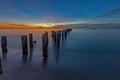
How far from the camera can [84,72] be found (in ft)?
27.6

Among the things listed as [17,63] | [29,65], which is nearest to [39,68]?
[29,65]

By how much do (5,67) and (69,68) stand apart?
379cm

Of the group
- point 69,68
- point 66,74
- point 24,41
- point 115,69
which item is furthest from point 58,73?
point 24,41

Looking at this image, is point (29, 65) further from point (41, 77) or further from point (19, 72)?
point (41, 77)

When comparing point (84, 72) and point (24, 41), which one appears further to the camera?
point (24, 41)

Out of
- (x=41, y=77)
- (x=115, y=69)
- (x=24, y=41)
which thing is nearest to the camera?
(x=41, y=77)

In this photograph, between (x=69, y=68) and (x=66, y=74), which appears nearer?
(x=66, y=74)

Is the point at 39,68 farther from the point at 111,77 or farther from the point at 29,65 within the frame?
the point at 111,77

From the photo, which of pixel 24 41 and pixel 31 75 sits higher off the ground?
pixel 24 41

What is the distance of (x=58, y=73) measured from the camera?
8.25 m

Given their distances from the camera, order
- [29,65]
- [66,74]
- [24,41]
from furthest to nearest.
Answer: [24,41], [29,65], [66,74]

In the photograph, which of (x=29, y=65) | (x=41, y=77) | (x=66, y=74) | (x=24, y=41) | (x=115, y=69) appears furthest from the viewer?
(x=24, y=41)

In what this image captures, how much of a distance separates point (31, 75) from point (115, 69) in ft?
16.0

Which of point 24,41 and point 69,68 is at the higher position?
point 24,41
